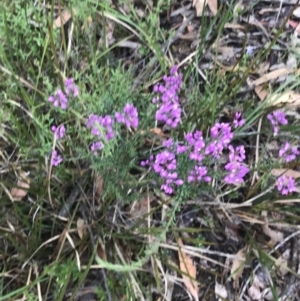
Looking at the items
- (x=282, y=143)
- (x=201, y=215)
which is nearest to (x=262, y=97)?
(x=282, y=143)

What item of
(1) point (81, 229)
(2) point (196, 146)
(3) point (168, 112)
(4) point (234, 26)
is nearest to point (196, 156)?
(2) point (196, 146)

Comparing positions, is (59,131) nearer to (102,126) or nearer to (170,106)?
(102,126)

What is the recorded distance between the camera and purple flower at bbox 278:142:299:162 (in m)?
1.51

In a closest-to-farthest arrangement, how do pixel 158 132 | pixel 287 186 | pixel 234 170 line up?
pixel 234 170, pixel 287 186, pixel 158 132

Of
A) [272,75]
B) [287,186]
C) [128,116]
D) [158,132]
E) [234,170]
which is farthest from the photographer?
[272,75]

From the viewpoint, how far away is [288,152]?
162 cm

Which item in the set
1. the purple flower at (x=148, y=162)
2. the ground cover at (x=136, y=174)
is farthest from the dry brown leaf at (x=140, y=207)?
the purple flower at (x=148, y=162)

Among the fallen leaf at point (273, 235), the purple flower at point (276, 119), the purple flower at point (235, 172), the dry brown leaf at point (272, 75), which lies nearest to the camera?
the purple flower at point (235, 172)

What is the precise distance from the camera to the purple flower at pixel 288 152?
1.51 meters

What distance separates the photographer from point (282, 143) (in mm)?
1766

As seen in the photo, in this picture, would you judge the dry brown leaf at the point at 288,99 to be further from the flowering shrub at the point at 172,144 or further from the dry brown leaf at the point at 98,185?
the dry brown leaf at the point at 98,185

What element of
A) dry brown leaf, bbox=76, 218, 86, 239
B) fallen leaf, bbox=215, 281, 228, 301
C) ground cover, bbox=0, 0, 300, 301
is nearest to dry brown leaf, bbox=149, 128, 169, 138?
ground cover, bbox=0, 0, 300, 301

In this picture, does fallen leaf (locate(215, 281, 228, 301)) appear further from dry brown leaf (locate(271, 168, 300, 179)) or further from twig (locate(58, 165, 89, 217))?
twig (locate(58, 165, 89, 217))

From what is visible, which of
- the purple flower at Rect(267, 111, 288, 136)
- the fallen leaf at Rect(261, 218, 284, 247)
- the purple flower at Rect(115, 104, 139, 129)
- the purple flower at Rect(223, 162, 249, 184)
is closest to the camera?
the purple flower at Rect(115, 104, 139, 129)
